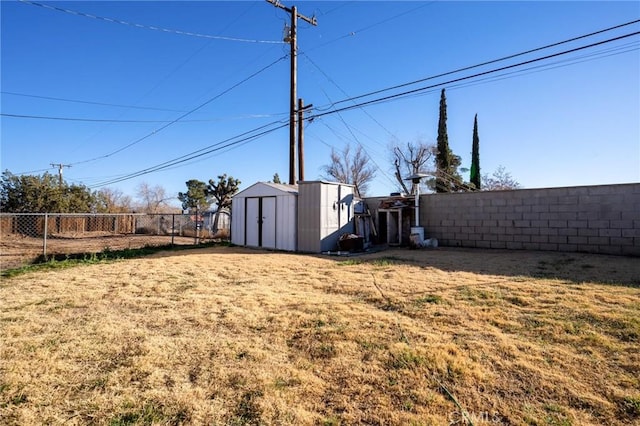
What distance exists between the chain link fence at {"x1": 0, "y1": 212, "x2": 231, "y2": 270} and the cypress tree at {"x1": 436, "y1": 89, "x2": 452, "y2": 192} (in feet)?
57.3

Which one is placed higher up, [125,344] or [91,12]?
[91,12]

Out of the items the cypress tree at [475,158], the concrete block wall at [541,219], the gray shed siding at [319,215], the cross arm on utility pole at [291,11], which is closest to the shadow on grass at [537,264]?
the concrete block wall at [541,219]

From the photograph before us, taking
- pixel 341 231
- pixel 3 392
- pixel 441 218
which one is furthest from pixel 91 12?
pixel 441 218

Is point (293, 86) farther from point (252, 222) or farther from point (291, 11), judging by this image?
point (252, 222)

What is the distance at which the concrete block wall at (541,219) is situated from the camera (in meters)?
9.54

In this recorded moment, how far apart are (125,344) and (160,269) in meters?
4.78

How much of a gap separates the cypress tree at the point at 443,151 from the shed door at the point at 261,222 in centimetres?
1804

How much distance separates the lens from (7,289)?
573cm

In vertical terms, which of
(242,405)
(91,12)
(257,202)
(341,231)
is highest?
(91,12)

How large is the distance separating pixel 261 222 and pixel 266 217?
0.34 m

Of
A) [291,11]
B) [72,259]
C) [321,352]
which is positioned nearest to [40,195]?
[72,259]

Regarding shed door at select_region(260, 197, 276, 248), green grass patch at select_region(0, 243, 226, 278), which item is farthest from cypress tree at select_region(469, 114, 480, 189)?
green grass patch at select_region(0, 243, 226, 278)

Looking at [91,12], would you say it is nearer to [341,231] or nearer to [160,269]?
[160,269]

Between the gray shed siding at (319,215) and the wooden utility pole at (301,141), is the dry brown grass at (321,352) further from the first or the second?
the wooden utility pole at (301,141)
